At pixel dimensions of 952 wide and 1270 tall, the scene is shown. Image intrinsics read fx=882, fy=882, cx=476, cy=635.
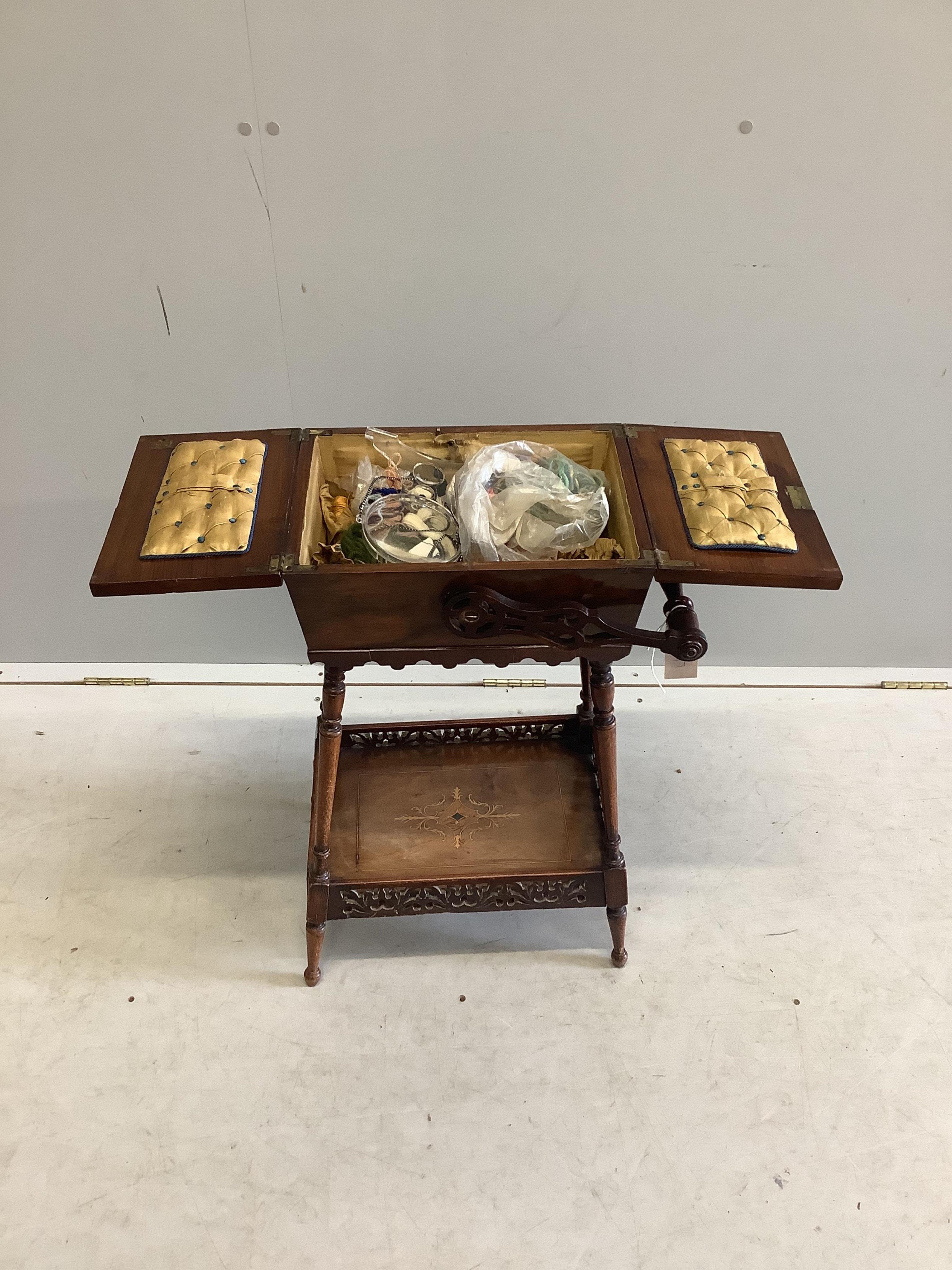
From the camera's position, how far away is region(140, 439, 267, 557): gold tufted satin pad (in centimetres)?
132

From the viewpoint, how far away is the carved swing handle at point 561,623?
50.8 inches

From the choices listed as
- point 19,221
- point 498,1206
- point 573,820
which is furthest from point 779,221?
point 498,1206

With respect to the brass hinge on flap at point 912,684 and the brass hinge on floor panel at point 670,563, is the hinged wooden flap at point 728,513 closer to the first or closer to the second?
the brass hinge on floor panel at point 670,563

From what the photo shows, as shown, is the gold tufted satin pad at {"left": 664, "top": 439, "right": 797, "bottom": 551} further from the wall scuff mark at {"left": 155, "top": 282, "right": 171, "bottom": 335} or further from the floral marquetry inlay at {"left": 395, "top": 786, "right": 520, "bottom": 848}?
the wall scuff mark at {"left": 155, "top": 282, "right": 171, "bottom": 335}

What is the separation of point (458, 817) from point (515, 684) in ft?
2.15

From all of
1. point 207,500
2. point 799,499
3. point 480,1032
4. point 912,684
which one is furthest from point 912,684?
point 207,500

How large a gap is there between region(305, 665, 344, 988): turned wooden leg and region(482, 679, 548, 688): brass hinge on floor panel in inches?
28.3

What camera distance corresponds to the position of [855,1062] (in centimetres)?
159

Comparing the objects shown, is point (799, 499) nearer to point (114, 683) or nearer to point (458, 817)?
point (458, 817)

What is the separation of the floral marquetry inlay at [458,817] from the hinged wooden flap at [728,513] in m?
0.66

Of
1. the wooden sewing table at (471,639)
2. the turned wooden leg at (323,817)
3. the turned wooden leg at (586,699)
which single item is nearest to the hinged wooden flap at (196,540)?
the wooden sewing table at (471,639)

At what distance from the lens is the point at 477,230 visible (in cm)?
171

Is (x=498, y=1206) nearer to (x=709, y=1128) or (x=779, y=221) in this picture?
(x=709, y=1128)

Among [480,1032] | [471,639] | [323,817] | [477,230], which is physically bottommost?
[480,1032]
